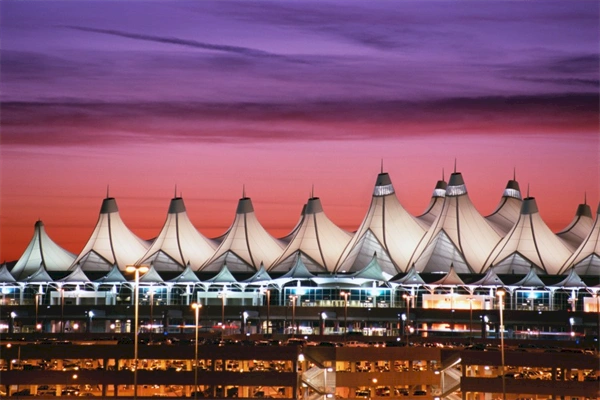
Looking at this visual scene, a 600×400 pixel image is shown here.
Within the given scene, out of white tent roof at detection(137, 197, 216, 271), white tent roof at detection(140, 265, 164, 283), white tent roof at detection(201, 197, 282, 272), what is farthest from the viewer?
white tent roof at detection(137, 197, 216, 271)

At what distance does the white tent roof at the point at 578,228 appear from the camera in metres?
140

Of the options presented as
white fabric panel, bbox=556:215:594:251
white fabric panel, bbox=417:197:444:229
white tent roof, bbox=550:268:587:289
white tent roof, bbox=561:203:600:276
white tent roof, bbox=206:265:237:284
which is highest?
white fabric panel, bbox=417:197:444:229

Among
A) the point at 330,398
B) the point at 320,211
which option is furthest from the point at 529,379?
the point at 320,211

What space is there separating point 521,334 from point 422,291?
14.0 meters

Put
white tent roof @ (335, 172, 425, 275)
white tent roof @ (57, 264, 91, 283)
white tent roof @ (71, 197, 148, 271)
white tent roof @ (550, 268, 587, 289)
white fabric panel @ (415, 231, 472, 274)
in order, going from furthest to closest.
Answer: white tent roof @ (71, 197, 148, 271), white tent roof @ (335, 172, 425, 275), white tent roof @ (57, 264, 91, 283), white fabric panel @ (415, 231, 472, 274), white tent roof @ (550, 268, 587, 289)

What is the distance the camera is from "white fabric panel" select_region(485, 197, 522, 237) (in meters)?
143

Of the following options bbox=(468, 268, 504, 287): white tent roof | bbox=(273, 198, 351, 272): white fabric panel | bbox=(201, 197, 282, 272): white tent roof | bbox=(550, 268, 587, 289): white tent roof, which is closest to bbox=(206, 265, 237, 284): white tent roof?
bbox=(201, 197, 282, 272): white tent roof

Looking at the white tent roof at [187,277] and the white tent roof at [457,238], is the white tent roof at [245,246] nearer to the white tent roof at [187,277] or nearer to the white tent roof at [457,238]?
the white tent roof at [187,277]

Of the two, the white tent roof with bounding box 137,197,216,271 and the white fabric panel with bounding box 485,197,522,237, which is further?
the white fabric panel with bounding box 485,197,522,237

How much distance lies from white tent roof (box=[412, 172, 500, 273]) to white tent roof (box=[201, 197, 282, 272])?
15131 mm

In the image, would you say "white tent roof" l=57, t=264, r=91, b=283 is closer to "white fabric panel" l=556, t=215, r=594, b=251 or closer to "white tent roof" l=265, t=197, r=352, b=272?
"white tent roof" l=265, t=197, r=352, b=272

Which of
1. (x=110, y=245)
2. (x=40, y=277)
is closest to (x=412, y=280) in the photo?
(x=110, y=245)

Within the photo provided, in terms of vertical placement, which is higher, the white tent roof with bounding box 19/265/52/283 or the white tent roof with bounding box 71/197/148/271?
the white tent roof with bounding box 71/197/148/271

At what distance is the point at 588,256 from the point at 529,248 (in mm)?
5860
